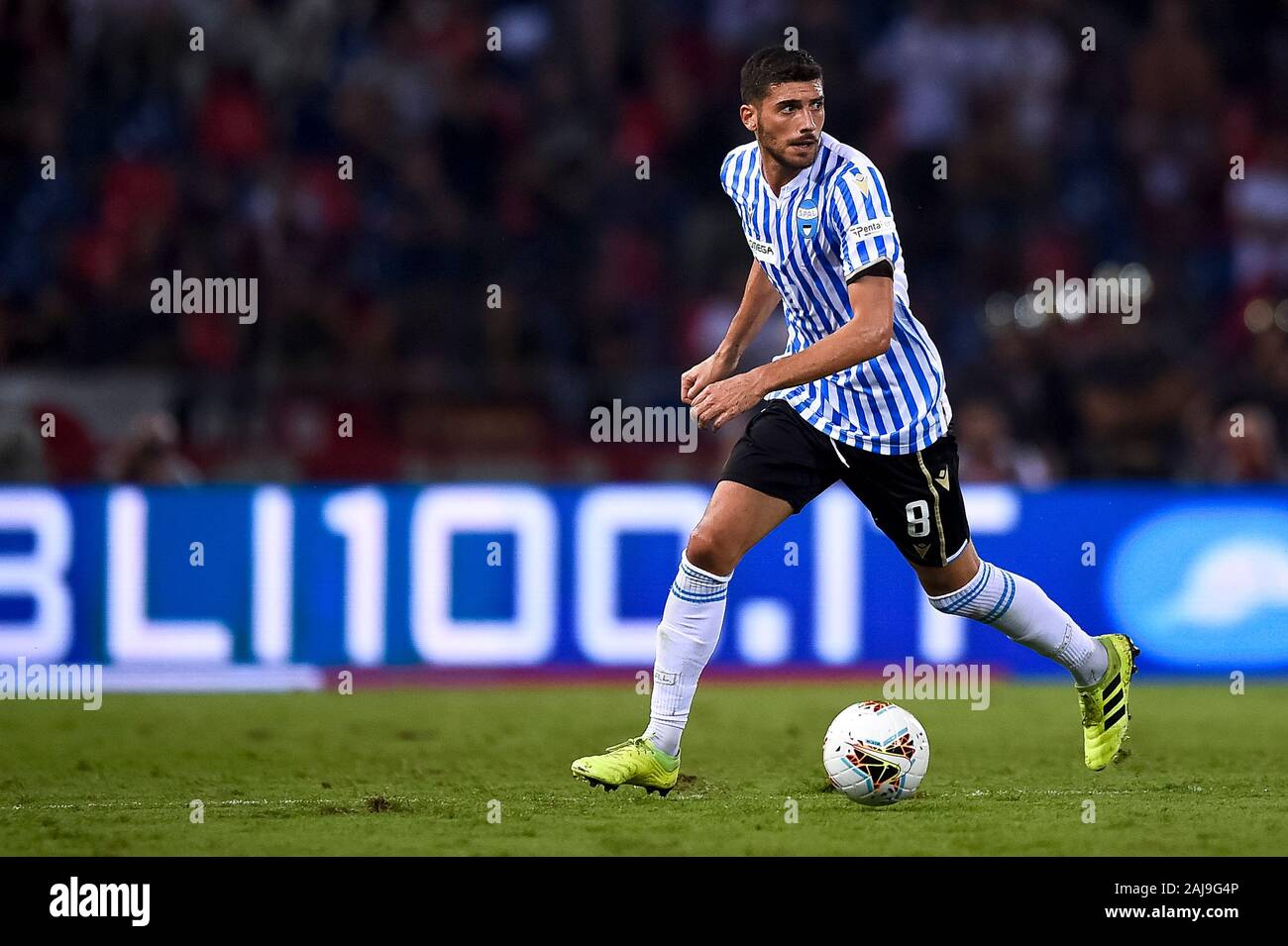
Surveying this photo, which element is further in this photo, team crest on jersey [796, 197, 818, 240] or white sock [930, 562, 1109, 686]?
white sock [930, 562, 1109, 686]

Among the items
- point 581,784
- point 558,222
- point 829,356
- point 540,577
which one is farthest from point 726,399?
point 558,222

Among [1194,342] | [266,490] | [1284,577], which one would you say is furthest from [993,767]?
[1194,342]

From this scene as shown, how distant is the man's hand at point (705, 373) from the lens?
5812 mm

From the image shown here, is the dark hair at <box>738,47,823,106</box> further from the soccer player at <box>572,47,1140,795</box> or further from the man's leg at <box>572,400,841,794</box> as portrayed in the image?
the man's leg at <box>572,400,841,794</box>

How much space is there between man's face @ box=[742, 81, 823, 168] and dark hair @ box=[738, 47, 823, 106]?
0.02 metres

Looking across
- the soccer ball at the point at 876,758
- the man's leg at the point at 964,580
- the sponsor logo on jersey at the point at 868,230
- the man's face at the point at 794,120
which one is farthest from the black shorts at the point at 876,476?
the man's face at the point at 794,120

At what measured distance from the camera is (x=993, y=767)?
6754mm

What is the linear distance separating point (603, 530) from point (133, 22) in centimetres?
582

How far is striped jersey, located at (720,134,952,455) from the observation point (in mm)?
5613

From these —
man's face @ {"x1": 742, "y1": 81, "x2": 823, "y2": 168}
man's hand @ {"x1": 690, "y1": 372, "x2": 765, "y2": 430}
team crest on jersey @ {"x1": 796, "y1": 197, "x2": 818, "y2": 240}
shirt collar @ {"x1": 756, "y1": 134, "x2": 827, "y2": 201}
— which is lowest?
man's hand @ {"x1": 690, "y1": 372, "x2": 765, "y2": 430}

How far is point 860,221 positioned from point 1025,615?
57.3 inches

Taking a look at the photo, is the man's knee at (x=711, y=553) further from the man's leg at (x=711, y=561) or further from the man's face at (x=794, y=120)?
the man's face at (x=794, y=120)

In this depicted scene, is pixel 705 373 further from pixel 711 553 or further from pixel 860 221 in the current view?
pixel 860 221

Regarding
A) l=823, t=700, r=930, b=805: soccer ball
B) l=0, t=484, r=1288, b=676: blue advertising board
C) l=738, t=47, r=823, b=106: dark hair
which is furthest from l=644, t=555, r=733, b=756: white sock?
l=0, t=484, r=1288, b=676: blue advertising board
